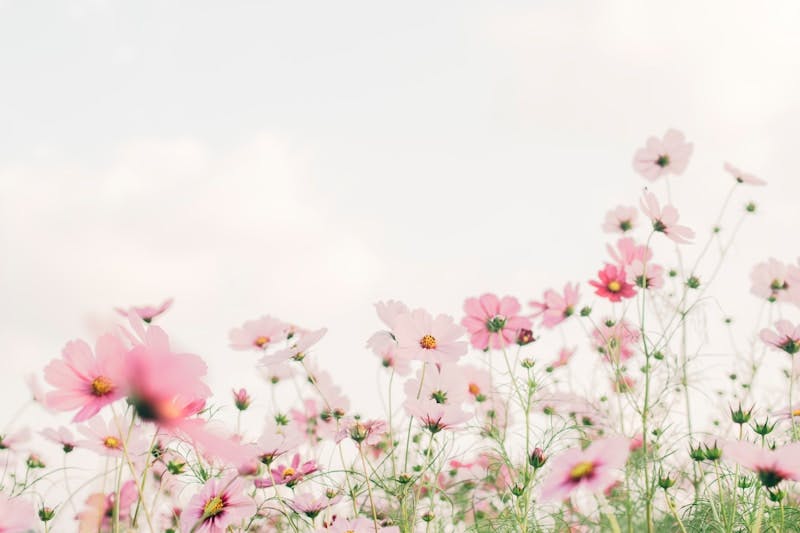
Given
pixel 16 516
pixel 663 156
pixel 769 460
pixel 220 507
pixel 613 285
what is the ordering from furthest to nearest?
pixel 663 156 < pixel 613 285 < pixel 220 507 < pixel 769 460 < pixel 16 516

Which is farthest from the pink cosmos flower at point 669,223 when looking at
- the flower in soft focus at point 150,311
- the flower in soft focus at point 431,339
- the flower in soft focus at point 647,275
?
the flower in soft focus at point 150,311

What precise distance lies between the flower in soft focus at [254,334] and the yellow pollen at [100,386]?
37.9 inches

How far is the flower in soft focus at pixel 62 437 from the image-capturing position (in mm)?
1492

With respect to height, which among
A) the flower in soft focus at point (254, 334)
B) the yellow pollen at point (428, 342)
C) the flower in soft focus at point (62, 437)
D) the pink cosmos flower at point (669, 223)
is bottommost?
the flower in soft focus at point (62, 437)

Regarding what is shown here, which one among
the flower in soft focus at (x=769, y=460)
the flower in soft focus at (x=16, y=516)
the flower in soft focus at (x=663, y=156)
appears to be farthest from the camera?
the flower in soft focus at (x=663, y=156)

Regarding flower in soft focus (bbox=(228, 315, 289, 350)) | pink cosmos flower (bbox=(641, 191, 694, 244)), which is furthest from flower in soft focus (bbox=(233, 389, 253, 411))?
pink cosmos flower (bbox=(641, 191, 694, 244))

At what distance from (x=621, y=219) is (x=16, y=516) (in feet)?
5.34

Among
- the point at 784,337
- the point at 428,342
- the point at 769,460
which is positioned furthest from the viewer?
the point at 784,337

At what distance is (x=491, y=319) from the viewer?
156cm

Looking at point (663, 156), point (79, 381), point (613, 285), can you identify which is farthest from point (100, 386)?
point (663, 156)

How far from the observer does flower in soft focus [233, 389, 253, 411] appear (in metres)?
1.56

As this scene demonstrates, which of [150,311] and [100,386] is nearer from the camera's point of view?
[100,386]

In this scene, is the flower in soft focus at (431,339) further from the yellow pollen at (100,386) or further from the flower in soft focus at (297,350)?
the yellow pollen at (100,386)

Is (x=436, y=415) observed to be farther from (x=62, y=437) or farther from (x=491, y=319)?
(x=62, y=437)
